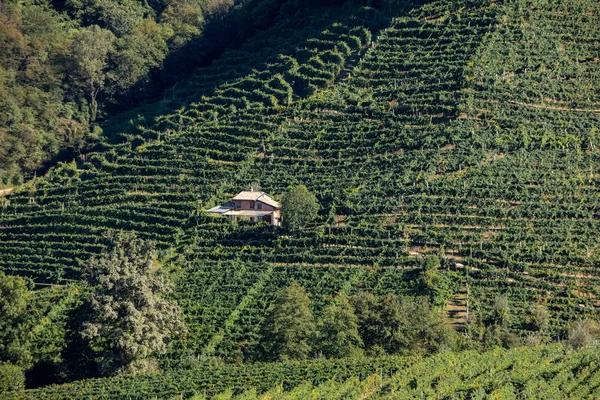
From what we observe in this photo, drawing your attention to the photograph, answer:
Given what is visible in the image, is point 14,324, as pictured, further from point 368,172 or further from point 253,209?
point 368,172

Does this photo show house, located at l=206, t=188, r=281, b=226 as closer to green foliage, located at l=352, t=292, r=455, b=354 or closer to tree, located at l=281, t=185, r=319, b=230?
tree, located at l=281, t=185, r=319, b=230

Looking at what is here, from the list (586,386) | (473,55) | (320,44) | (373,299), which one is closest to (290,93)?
(320,44)

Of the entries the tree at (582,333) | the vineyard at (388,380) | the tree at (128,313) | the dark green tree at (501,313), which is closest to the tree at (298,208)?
the tree at (128,313)

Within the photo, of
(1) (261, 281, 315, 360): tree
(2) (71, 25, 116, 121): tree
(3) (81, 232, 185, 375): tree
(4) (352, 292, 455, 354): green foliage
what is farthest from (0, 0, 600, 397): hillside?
(2) (71, 25, 116, 121): tree

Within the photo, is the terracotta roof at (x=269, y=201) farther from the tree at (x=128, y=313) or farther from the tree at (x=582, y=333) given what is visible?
the tree at (x=582, y=333)

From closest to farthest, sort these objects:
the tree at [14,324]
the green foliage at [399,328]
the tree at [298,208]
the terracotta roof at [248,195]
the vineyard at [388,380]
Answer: the vineyard at [388,380], the tree at [14,324], the green foliage at [399,328], the tree at [298,208], the terracotta roof at [248,195]

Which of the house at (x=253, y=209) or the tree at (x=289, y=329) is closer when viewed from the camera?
the tree at (x=289, y=329)

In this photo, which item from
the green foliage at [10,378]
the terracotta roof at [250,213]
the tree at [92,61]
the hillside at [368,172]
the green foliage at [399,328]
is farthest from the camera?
the tree at [92,61]


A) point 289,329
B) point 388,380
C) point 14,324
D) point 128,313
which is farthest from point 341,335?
point 14,324

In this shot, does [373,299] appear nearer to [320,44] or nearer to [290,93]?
[290,93]
